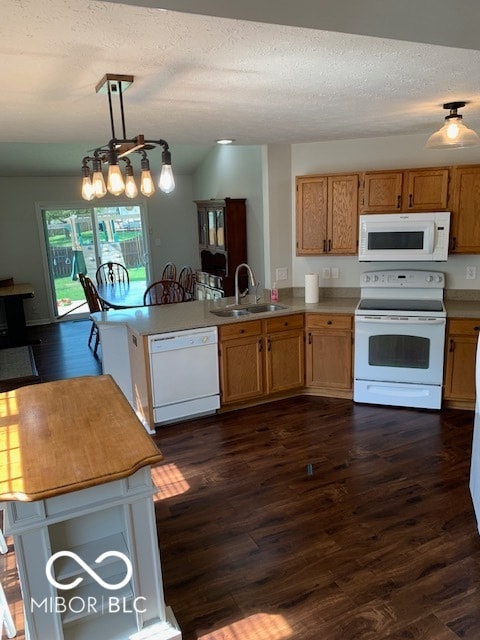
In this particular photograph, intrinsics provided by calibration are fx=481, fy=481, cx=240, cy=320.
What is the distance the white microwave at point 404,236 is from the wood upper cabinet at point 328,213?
134 mm

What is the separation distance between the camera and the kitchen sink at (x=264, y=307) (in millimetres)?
4449

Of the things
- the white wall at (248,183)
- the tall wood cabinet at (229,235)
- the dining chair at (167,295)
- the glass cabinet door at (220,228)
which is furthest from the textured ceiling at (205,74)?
the glass cabinet door at (220,228)

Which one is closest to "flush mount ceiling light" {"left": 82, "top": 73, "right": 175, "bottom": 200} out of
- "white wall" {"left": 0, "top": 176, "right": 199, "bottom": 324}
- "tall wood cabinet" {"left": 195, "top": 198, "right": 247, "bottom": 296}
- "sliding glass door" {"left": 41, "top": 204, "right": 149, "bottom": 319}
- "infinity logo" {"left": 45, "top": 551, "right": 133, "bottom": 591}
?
"infinity logo" {"left": 45, "top": 551, "right": 133, "bottom": 591}

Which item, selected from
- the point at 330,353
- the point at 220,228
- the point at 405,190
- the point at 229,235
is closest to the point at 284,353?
the point at 330,353

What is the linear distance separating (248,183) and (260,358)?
10.7 ft

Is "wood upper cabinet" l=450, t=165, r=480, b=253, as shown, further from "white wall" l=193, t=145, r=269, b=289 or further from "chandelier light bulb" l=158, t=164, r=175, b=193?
"chandelier light bulb" l=158, t=164, r=175, b=193

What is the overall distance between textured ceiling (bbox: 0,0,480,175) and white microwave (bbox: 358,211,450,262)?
2.57 ft

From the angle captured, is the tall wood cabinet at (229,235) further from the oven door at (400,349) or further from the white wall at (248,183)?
the oven door at (400,349)

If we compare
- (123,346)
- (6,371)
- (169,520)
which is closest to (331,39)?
(169,520)

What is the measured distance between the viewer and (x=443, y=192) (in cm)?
402

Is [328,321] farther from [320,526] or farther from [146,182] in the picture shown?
[146,182]

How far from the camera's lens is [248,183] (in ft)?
21.6

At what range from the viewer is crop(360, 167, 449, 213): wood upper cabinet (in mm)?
4023

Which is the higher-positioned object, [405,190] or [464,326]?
[405,190]
